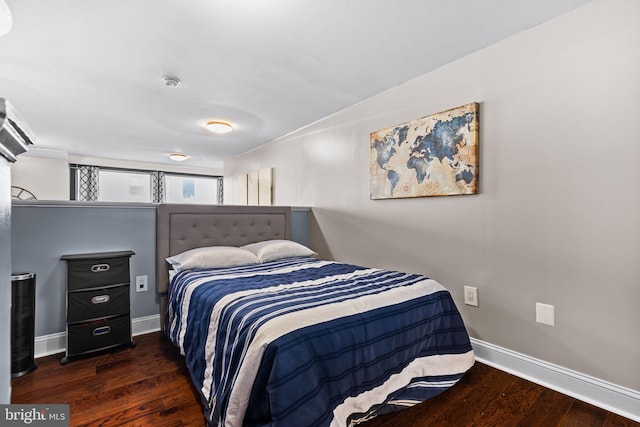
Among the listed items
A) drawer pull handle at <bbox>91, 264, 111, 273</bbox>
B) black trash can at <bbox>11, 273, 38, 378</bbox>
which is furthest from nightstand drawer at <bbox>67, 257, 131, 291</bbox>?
black trash can at <bbox>11, 273, 38, 378</bbox>

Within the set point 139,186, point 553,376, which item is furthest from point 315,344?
point 139,186

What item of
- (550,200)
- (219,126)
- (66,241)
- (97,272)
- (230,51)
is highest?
(230,51)

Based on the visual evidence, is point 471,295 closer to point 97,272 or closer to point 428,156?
point 428,156

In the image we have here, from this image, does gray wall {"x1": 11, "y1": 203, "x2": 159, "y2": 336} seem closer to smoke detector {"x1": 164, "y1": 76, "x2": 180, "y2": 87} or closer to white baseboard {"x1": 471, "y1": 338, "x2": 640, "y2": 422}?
smoke detector {"x1": 164, "y1": 76, "x2": 180, "y2": 87}

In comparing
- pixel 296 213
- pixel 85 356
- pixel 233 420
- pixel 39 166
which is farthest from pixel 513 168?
pixel 39 166

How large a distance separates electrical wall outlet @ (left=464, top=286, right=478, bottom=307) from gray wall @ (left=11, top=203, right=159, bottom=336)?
2.67 m

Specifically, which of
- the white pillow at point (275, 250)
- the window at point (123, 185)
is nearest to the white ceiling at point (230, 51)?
the white pillow at point (275, 250)

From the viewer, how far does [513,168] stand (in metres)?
2.05

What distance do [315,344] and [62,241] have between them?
229 cm

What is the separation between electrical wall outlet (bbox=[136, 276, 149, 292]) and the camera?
274 cm

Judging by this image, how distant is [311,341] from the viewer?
1.31 meters

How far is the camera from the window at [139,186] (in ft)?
19.1

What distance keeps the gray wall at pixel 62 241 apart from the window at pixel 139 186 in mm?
3867

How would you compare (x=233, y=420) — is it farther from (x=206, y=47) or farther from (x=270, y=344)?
(x=206, y=47)
